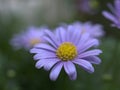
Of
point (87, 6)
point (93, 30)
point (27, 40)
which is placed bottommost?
point (93, 30)

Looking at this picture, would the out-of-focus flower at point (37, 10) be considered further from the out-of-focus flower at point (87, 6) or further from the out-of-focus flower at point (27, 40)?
the out-of-focus flower at point (27, 40)

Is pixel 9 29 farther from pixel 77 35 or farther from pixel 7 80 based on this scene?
pixel 77 35

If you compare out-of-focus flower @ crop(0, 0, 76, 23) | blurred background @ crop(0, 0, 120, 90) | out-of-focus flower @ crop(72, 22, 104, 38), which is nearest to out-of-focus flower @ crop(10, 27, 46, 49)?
blurred background @ crop(0, 0, 120, 90)

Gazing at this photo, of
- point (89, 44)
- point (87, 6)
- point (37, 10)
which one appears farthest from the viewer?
point (37, 10)

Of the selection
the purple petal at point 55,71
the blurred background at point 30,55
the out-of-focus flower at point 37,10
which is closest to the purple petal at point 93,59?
the purple petal at point 55,71

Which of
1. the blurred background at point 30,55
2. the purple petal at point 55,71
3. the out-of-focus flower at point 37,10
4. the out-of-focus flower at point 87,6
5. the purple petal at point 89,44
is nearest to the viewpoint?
the purple petal at point 55,71

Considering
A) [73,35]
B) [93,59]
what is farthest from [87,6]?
[93,59]

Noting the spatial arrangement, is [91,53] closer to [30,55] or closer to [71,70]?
[71,70]
